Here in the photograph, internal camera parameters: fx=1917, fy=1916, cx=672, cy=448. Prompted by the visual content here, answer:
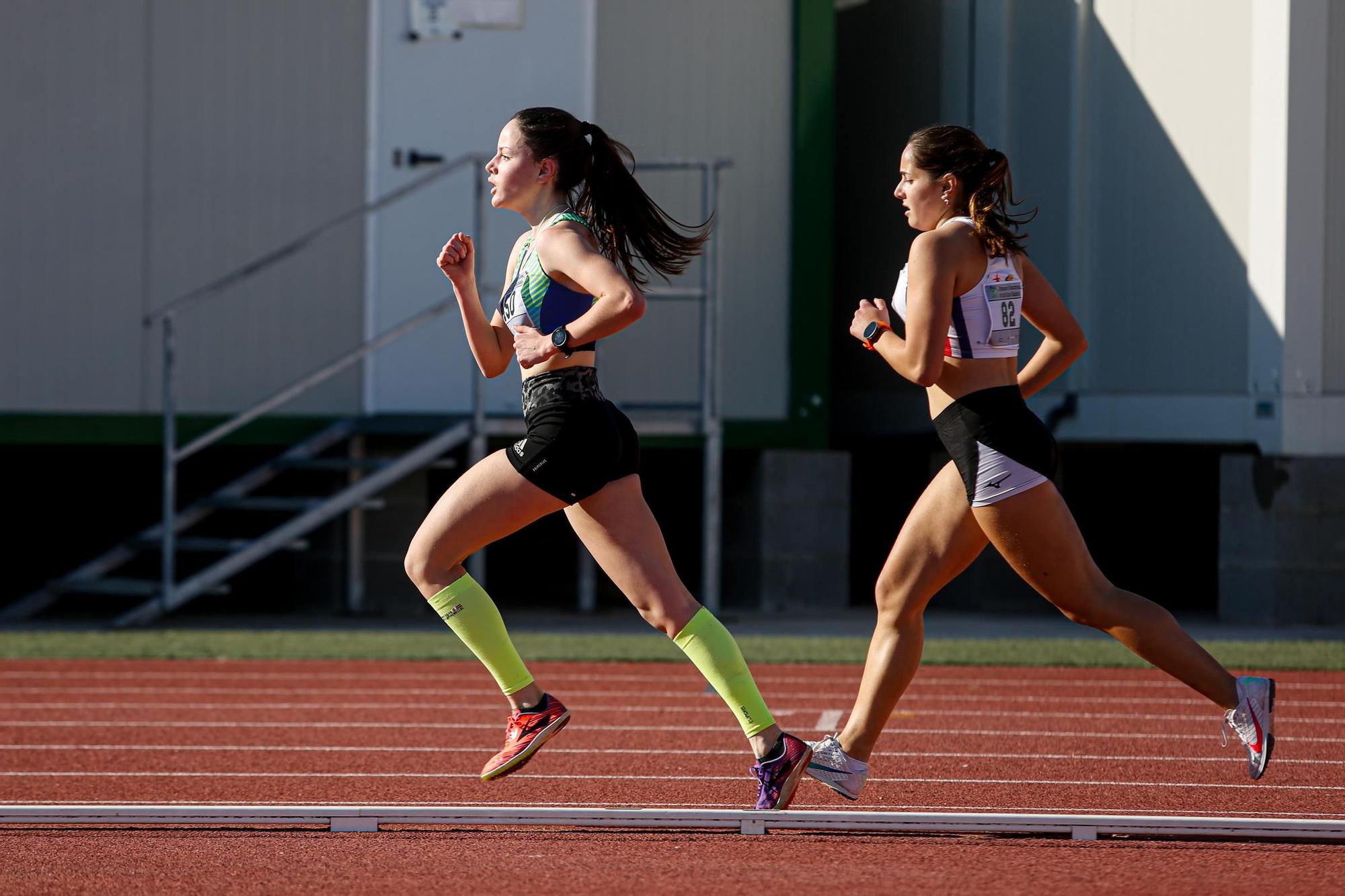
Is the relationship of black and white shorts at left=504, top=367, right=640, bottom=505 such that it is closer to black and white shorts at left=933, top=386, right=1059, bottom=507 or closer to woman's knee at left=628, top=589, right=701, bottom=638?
woman's knee at left=628, top=589, right=701, bottom=638

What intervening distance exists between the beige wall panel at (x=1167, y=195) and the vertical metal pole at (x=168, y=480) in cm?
653

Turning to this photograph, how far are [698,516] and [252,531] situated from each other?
12.2 ft

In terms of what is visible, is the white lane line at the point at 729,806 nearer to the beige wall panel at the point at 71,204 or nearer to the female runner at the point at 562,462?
the female runner at the point at 562,462

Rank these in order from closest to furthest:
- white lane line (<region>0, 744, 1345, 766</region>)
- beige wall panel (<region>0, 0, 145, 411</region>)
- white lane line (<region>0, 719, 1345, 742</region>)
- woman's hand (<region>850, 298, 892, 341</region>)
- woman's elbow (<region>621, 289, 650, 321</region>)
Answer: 1. woman's elbow (<region>621, 289, 650, 321</region>)
2. woman's hand (<region>850, 298, 892, 341</region>)
3. white lane line (<region>0, 744, 1345, 766</region>)
4. white lane line (<region>0, 719, 1345, 742</region>)
5. beige wall panel (<region>0, 0, 145, 411</region>)

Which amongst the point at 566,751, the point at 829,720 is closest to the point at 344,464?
the point at 829,720

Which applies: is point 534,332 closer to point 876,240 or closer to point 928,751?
point 928,751

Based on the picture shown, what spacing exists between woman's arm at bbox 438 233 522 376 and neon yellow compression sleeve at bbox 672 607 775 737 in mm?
949

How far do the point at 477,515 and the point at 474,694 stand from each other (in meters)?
3.78

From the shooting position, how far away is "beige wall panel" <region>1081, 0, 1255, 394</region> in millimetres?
12898

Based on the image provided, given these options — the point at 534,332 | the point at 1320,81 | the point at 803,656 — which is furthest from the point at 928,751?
the point at 1320,81

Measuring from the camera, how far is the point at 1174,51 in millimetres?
13227

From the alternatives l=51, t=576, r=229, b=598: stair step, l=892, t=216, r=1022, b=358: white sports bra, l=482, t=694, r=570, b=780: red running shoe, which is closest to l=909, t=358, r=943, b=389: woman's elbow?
l=892, t=216, r=1022, b=358: white sports bra

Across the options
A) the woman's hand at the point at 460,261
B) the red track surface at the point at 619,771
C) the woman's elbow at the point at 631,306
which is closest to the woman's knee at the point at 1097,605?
the red track surface at the point at 619,771

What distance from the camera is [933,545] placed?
5348 millimetres
